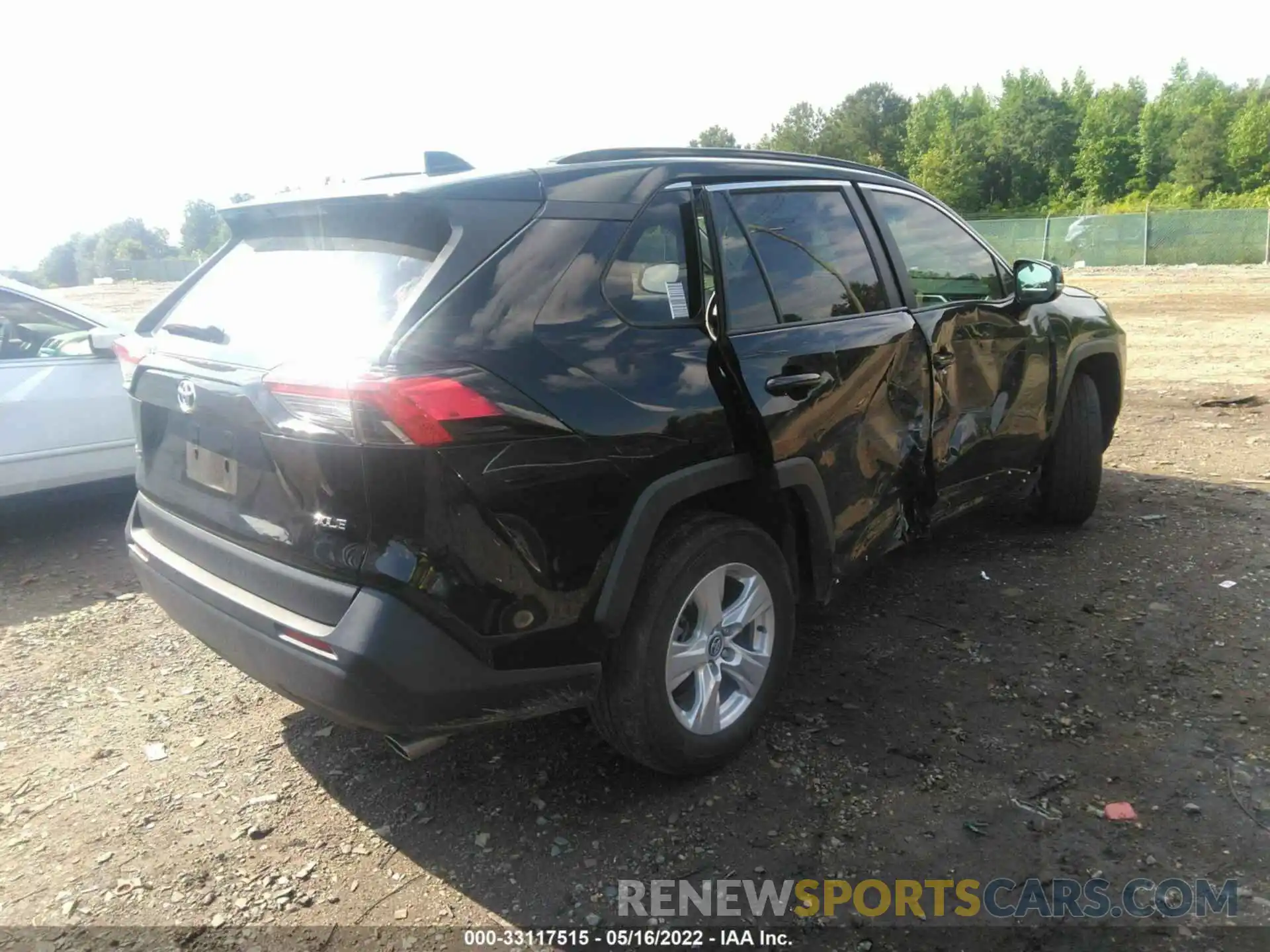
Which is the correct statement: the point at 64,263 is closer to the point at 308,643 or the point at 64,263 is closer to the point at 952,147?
the point at 308,643

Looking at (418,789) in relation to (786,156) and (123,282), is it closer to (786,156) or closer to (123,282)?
(786,156)

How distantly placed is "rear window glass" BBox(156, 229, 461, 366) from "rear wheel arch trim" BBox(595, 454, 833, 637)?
0.81 metres

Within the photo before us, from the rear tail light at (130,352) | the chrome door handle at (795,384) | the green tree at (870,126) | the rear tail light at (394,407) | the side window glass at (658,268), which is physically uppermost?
the green tree at (870,126)

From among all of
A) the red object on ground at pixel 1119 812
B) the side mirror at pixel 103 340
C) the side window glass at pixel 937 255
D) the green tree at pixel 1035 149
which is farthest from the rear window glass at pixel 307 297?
the green tree at pixel 1035 149

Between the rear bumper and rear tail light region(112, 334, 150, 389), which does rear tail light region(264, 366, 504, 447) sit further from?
rear tail light region(112, 334, 150, 389)

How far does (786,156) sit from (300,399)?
215 cm

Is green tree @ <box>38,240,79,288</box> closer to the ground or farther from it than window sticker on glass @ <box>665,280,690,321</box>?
farther from it

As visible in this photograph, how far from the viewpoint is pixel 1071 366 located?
4594 mm

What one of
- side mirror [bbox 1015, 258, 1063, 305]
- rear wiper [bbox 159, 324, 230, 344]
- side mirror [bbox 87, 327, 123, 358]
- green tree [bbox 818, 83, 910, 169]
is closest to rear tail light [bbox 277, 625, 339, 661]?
rear wiper [bbox 159, 324, 230, 344]

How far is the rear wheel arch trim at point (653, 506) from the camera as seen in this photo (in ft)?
8.02

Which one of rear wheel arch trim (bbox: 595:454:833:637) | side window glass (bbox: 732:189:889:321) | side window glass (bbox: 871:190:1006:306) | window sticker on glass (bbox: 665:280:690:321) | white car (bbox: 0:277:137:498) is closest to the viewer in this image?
rear wheel arch trim (bbox: 595:454:833:637)

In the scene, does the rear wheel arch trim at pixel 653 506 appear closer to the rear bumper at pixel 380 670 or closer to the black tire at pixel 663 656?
the black tire at pixel 663 656

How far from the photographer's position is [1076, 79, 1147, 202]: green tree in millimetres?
70188

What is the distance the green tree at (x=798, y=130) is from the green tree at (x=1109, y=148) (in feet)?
83.3
